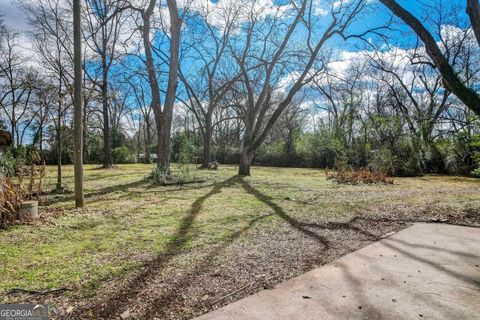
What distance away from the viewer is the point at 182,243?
357 cm

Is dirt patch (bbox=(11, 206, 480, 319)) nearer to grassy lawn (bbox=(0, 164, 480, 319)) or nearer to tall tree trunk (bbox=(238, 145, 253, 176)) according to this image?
grassy lawn (bbox=(0, 164, 480, 319))

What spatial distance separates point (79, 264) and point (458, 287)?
10.4 feet

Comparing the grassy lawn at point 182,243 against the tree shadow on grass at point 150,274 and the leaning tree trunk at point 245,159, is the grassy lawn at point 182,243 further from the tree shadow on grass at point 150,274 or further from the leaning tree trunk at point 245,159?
the leaning tree trunk at point 245,159

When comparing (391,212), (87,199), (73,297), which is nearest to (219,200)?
(87,199)

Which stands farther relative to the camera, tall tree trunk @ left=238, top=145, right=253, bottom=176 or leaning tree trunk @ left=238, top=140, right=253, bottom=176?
tall tree trunk @ left=238, top=145, right=253, bottom=176

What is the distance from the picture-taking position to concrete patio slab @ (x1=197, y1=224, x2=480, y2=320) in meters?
1.99

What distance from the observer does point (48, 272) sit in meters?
2.66

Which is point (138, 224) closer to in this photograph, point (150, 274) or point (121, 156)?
point (150, 274)

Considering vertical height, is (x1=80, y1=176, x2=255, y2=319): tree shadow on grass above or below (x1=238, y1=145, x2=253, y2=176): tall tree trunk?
below

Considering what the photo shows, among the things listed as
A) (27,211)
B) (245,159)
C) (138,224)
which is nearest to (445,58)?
(138,224)

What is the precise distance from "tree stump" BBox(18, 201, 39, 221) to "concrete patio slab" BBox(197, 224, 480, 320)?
376cm

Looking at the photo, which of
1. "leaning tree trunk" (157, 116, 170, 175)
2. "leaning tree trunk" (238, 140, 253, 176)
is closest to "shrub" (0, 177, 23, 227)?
"leaning tree trunk" (157, 116, 170, 175)

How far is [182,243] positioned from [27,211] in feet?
8.50

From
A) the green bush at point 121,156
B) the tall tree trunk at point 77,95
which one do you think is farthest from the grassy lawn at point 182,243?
the green bush at point 121,156
